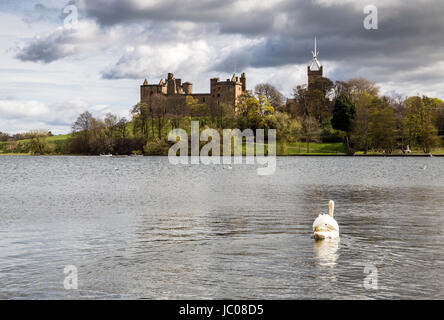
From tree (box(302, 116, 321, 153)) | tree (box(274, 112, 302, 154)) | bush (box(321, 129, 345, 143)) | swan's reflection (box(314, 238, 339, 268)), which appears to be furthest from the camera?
bush (box(321, 129, 345, 143))

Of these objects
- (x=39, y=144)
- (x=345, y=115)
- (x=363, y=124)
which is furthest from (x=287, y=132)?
(x=39, y=144)

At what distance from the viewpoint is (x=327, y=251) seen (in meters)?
14.8

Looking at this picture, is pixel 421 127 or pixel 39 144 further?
pixel 39 144

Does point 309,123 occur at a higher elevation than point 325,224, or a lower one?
higher

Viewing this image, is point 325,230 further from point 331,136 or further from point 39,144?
point 39,144

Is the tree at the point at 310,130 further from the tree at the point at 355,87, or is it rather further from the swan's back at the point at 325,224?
the swan's back at the point at 325,224

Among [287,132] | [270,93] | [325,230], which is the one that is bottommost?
[325,230]

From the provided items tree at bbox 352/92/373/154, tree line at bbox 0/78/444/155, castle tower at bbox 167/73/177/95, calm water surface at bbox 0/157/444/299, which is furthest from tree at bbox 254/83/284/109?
calm water surface at bbox 0/157/444/299

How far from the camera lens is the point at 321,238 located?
16297 mm

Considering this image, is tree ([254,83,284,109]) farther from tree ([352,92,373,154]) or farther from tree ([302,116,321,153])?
A: tree ([352,92,373,154])

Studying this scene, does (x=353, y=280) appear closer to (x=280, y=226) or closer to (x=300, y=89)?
(x=280, y=226)

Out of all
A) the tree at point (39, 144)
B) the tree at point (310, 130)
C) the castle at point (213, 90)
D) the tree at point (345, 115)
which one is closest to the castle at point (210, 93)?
the castle at point (213, 90)

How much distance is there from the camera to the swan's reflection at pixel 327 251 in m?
13.3

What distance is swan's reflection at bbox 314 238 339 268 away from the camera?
43.7 feet
